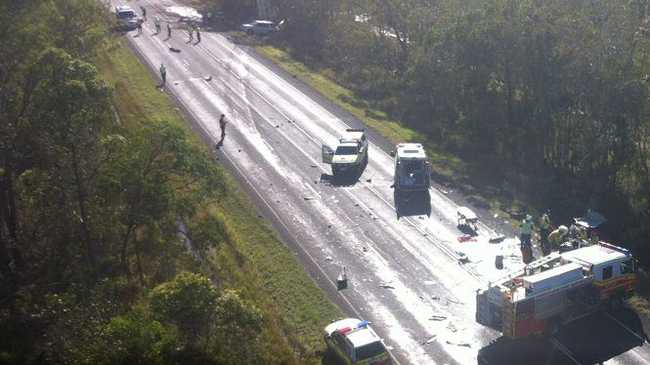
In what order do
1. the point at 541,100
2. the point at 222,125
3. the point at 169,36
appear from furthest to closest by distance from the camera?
the point at 169,36
the point at 222,125
the point at 541,100

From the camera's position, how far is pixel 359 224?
129ft

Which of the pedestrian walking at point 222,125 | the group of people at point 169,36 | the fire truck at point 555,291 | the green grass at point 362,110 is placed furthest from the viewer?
the group of people at point 169,36

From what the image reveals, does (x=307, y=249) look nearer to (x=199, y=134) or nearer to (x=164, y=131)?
(x=164, y=131)

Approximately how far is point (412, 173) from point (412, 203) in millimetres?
1889

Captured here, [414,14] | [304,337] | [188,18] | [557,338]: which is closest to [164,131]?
[304,337]

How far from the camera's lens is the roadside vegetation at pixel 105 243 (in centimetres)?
2198

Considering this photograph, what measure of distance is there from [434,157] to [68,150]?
2825cm

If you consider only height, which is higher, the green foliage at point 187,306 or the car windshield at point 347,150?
the green foliage at point 187,306

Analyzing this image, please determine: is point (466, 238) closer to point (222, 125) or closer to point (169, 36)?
point (222, 125)

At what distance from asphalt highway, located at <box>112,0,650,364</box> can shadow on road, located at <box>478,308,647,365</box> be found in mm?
139

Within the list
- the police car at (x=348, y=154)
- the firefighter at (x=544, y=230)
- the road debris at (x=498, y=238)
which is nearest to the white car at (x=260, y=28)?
the police car at (x=348, y=154)

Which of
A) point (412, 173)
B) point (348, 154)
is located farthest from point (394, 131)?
point (412, 173)

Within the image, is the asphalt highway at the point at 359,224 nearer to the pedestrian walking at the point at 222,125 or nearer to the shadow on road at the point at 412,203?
the shadow on road at the point at 412,203

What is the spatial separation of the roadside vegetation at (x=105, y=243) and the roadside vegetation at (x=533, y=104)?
59.9 feet
